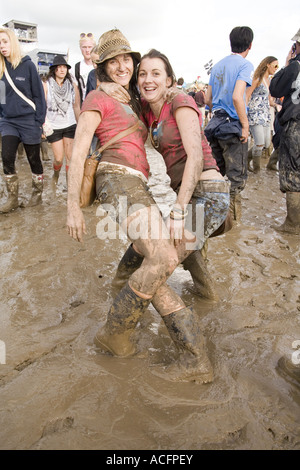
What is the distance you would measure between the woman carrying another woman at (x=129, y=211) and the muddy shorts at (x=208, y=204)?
0.78 feet

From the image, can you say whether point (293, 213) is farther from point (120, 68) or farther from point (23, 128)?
point (23, 128)

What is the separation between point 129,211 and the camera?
2.00m

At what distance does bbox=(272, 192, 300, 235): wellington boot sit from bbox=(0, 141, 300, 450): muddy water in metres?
0.38

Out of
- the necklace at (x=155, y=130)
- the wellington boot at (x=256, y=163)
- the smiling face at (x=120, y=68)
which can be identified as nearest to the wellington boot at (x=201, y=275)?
the necklace at (x=155, y=130)

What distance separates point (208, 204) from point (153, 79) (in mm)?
887

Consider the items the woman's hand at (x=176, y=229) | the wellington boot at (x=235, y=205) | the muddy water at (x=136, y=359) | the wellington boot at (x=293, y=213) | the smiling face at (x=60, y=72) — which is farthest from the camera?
the smiling face at (x=60, y=72)

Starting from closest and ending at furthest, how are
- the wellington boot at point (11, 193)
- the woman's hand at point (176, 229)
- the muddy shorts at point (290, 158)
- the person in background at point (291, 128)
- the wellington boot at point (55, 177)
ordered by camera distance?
the woman's hand at point (176, 229) < the person in background at point (291, 128) < the muddy shorts at point (290, 158) < the wellington boot at point (11, 193) < the wellington boot at point (55, 177)

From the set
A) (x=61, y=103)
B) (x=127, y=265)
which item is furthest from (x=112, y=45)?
(x=61, y=103)

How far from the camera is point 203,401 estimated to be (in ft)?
5.69

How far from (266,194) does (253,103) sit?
67.7 inches

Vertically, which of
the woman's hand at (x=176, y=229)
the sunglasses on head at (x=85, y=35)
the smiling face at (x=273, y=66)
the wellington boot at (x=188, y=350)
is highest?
the sunglasses on head at (x=85, y=35)

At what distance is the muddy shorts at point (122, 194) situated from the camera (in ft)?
6.61

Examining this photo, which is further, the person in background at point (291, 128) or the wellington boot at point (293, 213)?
the wellington boot at point (293, 213)

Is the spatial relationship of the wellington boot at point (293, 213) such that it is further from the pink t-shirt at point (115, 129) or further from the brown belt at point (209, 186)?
the pink t-shirt at point (115, 129)
